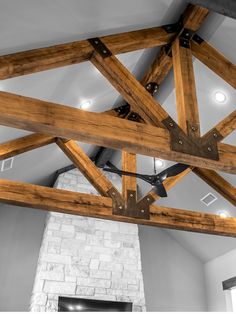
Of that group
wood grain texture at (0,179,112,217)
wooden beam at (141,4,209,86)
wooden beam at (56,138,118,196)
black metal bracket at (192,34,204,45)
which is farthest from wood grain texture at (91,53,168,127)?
wooden beam at (56,138,118,196)

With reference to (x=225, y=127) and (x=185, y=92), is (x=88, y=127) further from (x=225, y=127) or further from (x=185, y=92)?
(x=225, y=127)

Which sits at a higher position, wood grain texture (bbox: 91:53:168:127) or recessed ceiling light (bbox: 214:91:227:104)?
recessed ceiling light (bbox: 214:91:227:104)

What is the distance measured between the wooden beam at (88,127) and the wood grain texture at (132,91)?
27cm

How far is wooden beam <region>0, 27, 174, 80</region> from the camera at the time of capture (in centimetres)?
303

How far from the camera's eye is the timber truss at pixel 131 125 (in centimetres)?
257

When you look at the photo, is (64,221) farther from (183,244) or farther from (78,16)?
(78,16)

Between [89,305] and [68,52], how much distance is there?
4.43 metres

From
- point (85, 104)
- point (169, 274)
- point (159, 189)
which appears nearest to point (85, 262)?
point (169, 274)

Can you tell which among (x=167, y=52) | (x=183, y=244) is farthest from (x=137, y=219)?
(x=183, y=244)

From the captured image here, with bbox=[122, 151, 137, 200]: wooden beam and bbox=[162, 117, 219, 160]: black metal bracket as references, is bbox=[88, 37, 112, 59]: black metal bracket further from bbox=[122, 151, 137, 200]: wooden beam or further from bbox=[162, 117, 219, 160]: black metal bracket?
bbox=[122, 151, 137, 200]: wooden beam

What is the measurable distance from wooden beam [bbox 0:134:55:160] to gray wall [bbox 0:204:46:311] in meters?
2.60

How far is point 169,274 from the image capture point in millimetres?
7746

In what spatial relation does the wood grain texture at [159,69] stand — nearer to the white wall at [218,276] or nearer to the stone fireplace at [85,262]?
the stone fireplace at [85,262]

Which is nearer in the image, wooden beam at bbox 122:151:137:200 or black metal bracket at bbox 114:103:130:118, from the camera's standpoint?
wooden beam at bbox 122:151:137:200
